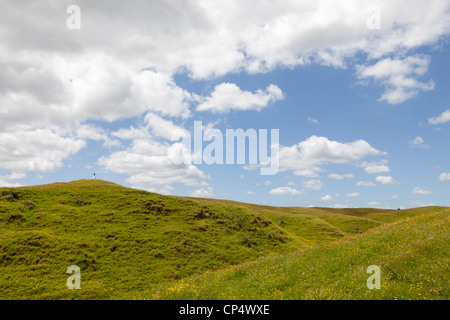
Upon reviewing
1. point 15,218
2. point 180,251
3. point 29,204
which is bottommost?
point 180,251

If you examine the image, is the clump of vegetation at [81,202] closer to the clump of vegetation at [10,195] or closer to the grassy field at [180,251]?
the grassy field at [180,251]

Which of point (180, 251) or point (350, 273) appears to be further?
point (180, 251)

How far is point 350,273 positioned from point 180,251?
29.1m

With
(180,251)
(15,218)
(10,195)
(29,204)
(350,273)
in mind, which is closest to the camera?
(350,273)

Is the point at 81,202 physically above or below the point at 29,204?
above

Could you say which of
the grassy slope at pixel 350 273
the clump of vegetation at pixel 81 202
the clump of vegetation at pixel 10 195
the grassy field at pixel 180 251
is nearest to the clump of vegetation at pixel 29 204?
the grassy field at pixel 180 251

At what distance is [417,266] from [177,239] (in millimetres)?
34078

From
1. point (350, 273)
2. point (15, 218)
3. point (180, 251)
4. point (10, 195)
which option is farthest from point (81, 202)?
point (350, 273)

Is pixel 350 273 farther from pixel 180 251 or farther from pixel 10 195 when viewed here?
pixel 10 195

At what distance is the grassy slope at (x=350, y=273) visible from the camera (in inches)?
526

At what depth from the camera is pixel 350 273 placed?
52.1ft

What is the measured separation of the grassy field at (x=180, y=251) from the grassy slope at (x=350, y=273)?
0.06m

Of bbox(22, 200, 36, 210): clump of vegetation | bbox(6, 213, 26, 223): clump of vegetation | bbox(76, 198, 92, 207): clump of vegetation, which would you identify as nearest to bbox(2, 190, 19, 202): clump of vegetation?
bbox(22, 200, 36, 210): clump of vegetation

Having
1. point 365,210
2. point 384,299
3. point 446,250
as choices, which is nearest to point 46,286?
point 384,299
